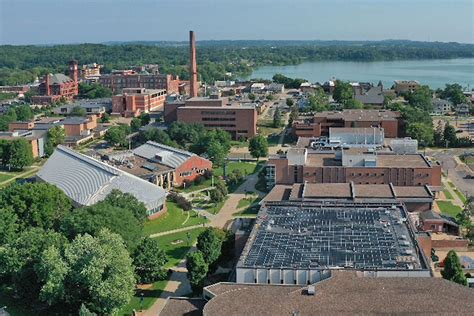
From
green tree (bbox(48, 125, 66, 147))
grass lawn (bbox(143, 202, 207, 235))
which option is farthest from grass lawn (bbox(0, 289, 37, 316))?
green tree (bbox(48, 125, 66, 147))

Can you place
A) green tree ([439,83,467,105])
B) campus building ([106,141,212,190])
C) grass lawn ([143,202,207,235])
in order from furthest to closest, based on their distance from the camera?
green tree ([439,83,467,105]) < campus building ([106,141,212,190]) < grass lawn ([143,202,207,235])

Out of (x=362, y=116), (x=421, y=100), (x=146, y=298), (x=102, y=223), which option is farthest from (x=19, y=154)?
(x=421, y=100)

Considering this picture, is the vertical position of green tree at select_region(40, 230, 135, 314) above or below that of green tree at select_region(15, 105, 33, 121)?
below

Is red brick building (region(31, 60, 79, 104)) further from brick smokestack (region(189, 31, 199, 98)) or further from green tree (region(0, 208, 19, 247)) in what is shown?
green tree (region(0, 208, 19, 247))

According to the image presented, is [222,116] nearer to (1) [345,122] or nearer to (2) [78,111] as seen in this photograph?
(1) [345,122]

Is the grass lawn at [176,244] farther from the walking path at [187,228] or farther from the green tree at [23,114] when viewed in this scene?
the green tree at [23,114]

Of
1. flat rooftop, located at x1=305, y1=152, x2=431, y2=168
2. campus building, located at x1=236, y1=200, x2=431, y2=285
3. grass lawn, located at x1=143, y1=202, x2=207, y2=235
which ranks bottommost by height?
grass lawn, located at x1=143, y1=202, x2=207, y2=235

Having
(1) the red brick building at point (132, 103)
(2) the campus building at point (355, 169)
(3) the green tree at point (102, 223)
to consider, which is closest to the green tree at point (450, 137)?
(2) the campus building at point (355, 169)

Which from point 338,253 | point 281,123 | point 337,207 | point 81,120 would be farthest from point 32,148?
point 338,253
